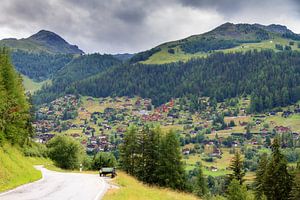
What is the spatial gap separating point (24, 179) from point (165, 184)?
159 ft

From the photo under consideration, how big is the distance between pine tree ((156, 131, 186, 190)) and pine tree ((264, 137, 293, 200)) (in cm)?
1891

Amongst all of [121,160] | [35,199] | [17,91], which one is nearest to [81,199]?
[35,199]

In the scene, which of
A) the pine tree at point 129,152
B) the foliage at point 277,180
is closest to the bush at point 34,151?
Answer: the pine tree at point 129,152

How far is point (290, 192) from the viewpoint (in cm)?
7594

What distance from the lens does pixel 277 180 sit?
8031 cm

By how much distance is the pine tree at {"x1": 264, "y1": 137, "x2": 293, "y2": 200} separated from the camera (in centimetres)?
8006

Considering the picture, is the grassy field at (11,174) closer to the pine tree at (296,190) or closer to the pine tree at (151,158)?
the pine tree at (151,158)

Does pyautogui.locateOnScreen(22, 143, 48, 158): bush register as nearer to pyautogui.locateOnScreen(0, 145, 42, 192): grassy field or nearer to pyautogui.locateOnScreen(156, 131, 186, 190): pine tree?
pyautogui.locateOnScreen(156, 131, 186, 190): pine tree

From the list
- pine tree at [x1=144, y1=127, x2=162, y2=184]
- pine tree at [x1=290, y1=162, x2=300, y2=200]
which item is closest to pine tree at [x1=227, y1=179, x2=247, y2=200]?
pine tree at [x1=290, y1=162, x2=300, y2=200]

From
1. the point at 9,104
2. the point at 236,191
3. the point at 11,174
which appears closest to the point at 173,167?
the point at 236,191

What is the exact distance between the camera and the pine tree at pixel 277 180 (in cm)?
8006

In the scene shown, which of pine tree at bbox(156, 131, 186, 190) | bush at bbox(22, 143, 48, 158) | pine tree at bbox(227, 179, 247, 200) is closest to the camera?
pine tree at bbox(227, 179, 247, 200)

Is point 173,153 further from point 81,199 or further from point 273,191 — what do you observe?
point 81,199

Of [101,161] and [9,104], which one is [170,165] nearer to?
[9,104]
